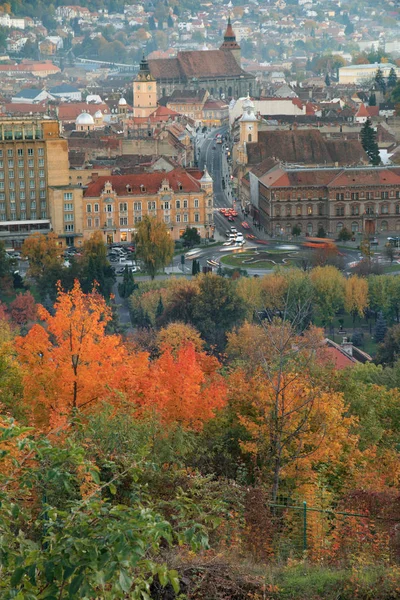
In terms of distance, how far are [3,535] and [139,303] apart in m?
33.4

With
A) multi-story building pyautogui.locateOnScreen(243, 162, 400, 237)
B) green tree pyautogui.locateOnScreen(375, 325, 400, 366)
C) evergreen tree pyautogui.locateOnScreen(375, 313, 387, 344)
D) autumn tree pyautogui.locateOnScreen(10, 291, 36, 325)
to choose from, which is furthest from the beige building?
green tree pyautogui.locateOnScreen(375, 325, 400, 366)

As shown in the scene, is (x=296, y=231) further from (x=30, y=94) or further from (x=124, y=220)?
(x=30, y=94)

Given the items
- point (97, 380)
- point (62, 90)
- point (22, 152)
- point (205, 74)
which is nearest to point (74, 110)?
point (205, 74)

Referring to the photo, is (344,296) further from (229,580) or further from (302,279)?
(229,580)

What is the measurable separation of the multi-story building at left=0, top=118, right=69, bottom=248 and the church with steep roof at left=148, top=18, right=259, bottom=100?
70.8 meters

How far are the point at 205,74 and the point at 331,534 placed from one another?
122 metres

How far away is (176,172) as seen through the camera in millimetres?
61344

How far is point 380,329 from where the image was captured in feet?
138

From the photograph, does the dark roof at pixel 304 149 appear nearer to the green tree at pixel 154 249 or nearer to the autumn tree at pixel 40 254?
the green tree at pixel 154 249

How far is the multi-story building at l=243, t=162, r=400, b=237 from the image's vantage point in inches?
2447

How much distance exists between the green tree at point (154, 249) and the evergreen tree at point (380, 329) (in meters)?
10.6

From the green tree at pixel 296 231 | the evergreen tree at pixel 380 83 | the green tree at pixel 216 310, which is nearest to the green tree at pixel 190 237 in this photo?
the green tree at pixel 296 231

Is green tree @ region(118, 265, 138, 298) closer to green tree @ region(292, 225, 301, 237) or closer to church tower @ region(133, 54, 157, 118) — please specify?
green tree @ region(292, 225, 301, 237)

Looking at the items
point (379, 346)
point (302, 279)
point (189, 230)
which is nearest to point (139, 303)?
point (302, 279)
